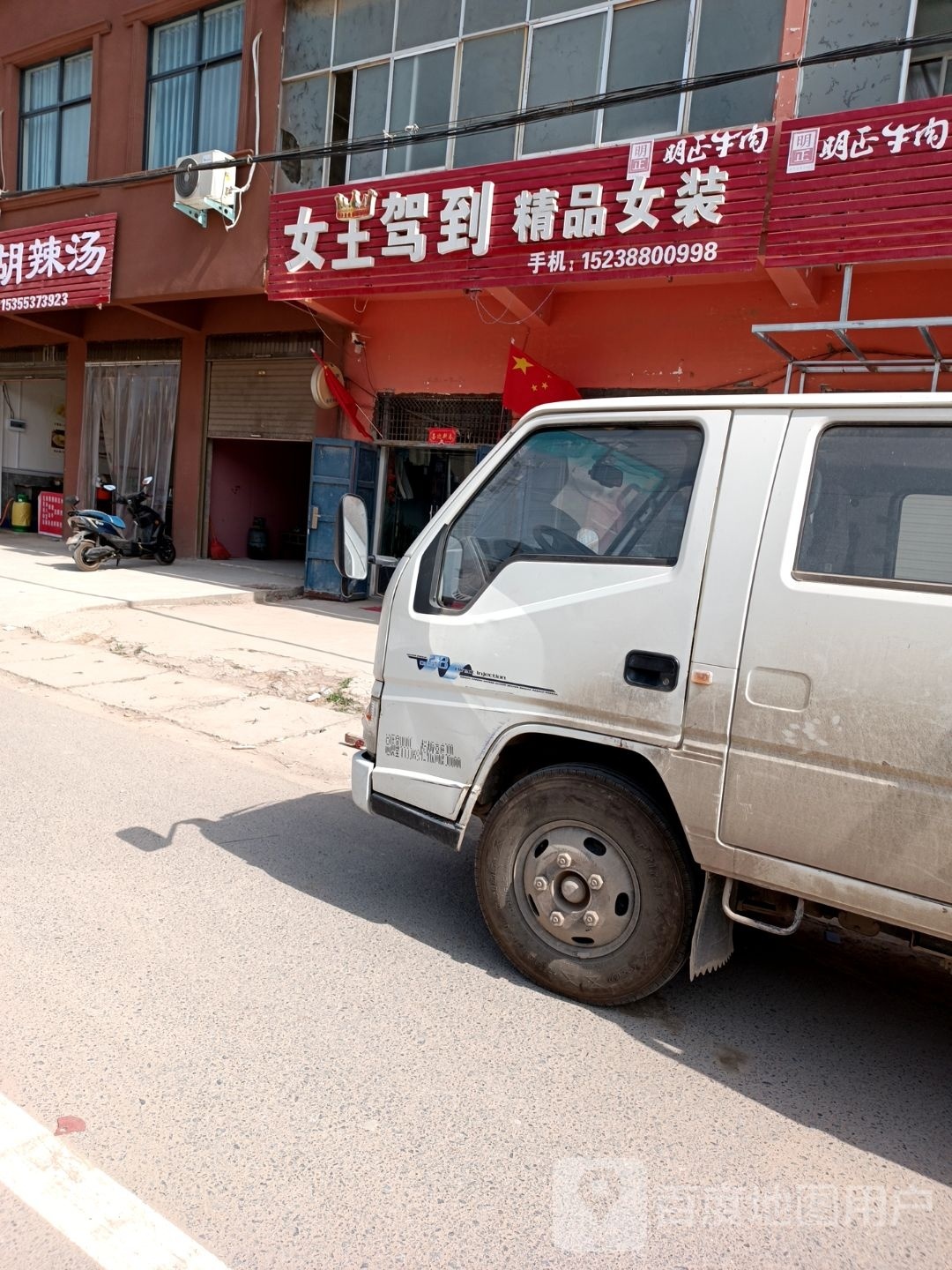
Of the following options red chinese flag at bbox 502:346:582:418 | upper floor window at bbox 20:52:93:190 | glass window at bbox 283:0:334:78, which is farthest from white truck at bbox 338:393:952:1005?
upper floor window at bbox 20:52:93:190

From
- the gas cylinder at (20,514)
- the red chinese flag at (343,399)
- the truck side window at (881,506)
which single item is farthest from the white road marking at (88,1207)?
the gas cylinder at (20,514)

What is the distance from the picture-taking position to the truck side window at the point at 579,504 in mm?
3084

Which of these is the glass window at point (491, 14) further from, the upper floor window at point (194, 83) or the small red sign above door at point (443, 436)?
the small red sign above door at point (443, 436)

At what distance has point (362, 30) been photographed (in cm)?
1206

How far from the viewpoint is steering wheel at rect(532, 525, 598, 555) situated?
3.25 metres

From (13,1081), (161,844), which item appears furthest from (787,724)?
(161,844)

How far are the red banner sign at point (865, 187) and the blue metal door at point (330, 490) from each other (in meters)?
6.16

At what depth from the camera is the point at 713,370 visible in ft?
34.0

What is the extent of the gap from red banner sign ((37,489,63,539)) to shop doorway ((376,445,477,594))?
773 cm

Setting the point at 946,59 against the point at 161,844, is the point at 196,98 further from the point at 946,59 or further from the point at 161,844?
the point at 161,844

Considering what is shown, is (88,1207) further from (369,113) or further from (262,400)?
(262,400)

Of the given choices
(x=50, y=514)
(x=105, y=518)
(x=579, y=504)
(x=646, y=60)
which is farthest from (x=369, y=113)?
(x=579, y=504)

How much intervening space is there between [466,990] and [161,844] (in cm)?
186

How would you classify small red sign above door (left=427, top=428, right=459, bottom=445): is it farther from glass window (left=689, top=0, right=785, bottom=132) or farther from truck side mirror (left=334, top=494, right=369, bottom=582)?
truck side mirror (left=334, top=494, right=369, bottom=582)
